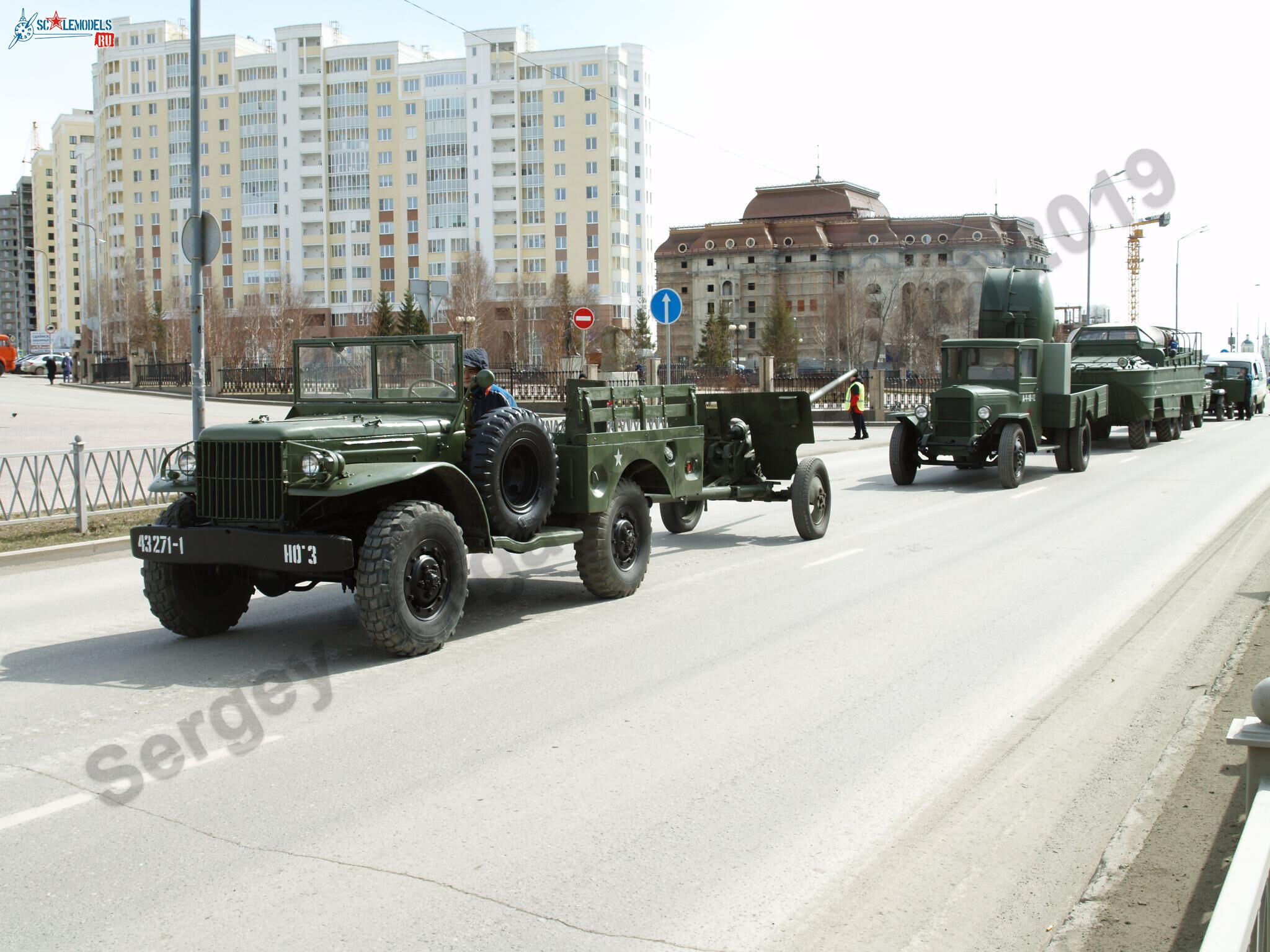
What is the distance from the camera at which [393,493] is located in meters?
7.98

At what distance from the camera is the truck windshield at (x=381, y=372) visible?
864cm

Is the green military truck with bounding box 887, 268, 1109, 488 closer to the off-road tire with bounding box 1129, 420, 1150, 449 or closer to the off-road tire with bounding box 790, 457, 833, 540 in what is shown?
the off-road tire with bounding box 1129, 420, 1150, 449

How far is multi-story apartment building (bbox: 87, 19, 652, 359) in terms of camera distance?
365ft

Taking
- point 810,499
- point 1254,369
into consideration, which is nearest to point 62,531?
point 810,499

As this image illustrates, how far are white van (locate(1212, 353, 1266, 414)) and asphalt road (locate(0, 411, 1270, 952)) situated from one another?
37.0 metres

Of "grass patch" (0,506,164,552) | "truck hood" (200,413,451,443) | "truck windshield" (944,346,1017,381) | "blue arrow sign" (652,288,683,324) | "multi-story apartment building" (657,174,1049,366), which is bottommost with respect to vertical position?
"grass patch" (0,506,164,552)

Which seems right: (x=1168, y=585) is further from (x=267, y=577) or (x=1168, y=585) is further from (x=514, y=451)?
(x=267, y=577)

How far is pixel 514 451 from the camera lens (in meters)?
8.76

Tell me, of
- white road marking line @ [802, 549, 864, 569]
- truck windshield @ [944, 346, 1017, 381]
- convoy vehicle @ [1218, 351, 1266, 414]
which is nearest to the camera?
white road marking line @ [802, 549, 864, 569]

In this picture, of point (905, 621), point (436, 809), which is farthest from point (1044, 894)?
point (905, 621)

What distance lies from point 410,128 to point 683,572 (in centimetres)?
11208

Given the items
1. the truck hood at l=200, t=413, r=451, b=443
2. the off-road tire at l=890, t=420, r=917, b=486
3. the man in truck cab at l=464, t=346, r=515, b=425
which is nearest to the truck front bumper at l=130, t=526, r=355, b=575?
the truck hood at l=200, t=413, r=451, b=443

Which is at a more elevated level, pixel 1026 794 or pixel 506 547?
pixel 506 547

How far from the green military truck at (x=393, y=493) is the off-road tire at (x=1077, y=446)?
505 inches
